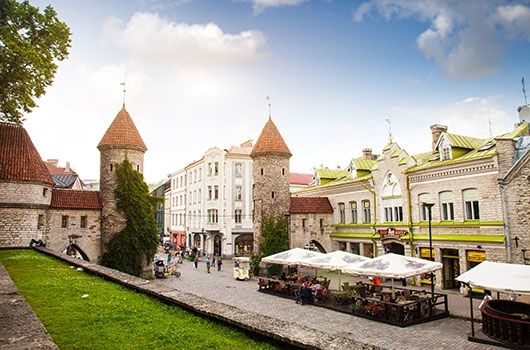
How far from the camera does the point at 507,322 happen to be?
13031 millimetres

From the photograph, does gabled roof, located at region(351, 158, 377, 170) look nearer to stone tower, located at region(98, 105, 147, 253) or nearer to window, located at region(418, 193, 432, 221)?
window, located at region(418, 193, 432, 221)

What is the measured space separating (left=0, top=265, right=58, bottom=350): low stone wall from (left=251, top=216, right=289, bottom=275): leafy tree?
24939 millimetres

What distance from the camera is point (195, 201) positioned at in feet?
180

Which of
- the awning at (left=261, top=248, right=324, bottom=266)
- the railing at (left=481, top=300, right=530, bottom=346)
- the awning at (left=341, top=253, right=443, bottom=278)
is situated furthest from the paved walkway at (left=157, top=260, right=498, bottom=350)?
the awning at (left=261, top=248, right=324, bottom=266)

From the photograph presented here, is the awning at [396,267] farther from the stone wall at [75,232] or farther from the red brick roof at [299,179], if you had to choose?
the red brick roof at [299,179]

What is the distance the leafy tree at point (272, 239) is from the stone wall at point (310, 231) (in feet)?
2.31

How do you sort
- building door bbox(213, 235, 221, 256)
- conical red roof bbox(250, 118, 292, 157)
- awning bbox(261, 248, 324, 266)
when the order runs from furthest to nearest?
1. building door bbox(213, 235, 221, 256)
2. conical red roof bbox(250, 118, 292, 157)
3. awning bbox(261, 248, 324, 266)

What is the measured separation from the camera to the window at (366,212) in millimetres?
31197

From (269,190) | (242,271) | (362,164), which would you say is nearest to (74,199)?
(242,271)

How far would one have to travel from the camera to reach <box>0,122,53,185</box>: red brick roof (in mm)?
24969

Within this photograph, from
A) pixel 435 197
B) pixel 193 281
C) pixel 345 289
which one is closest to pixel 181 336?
pixel 345 289

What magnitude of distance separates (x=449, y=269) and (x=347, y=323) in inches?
428

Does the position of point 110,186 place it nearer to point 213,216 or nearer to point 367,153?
point 213,216

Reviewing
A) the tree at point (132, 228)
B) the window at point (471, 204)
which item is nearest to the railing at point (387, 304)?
the window at point (471, 204)
